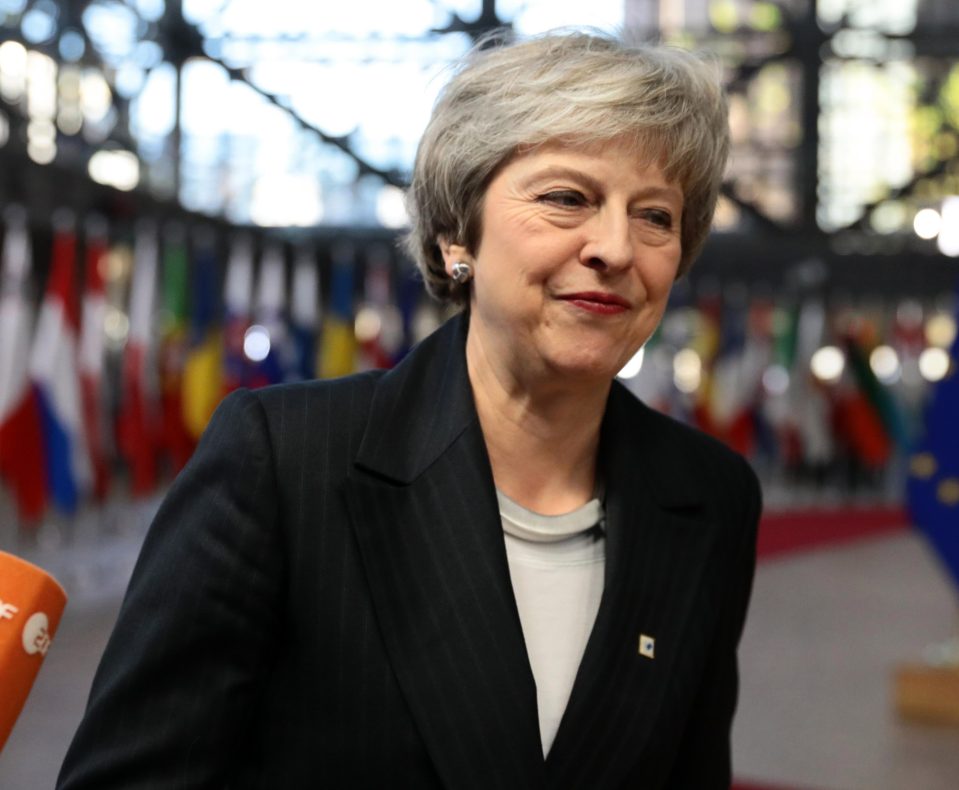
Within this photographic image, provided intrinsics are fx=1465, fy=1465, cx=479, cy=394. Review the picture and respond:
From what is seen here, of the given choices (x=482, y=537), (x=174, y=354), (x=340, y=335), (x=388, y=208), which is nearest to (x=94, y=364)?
(x=174, y=354)

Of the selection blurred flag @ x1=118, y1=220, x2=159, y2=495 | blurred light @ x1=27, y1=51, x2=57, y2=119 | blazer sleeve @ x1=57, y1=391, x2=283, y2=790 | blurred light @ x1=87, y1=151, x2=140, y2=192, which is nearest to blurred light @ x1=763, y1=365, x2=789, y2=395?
blurred light @ x1=87, y1=151, x2=140, y2=192

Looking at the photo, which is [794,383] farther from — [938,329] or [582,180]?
[582,180]

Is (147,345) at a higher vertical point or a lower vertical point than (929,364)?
higher

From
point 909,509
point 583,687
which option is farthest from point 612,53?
point 909,509

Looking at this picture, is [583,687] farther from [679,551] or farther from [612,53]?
[612,53]

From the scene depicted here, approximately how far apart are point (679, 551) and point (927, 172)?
19412 mm

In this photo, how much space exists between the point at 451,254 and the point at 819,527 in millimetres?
14308

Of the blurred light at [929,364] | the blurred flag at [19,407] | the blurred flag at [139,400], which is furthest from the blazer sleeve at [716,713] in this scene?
the blurred light at [929,364]

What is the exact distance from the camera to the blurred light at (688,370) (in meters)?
17.0

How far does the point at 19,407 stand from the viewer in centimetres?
973

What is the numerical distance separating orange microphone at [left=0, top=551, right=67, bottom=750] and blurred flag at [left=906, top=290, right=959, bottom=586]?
5.67 metres

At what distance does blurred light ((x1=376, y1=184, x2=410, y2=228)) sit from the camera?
2042 cm

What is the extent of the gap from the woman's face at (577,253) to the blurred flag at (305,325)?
11.9 metres

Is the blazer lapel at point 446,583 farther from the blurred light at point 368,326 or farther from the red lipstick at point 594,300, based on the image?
the blurred light at point 368,326
